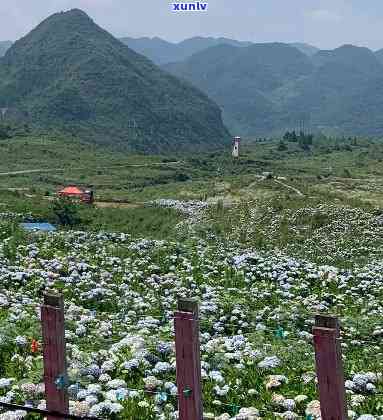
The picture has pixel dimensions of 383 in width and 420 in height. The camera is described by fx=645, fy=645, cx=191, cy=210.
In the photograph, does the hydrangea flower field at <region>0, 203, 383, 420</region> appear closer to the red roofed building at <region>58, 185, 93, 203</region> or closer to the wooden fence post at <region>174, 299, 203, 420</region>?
the wooden fence post at <region>174, 299, 203, 420</region>

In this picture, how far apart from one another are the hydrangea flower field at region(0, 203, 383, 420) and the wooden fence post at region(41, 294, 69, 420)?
1.57m

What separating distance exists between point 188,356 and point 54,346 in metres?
1.20

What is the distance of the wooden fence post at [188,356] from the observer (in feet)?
16.8

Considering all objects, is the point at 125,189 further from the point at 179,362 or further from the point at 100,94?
the point at 100,94

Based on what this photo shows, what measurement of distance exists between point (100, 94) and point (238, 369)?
640 ft

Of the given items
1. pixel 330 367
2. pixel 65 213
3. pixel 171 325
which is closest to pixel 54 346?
pixel 330 367

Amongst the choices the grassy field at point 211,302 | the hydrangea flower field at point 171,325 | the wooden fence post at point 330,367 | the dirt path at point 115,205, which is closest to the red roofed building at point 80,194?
the dirt path at point 115,205

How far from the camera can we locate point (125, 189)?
6919 cm

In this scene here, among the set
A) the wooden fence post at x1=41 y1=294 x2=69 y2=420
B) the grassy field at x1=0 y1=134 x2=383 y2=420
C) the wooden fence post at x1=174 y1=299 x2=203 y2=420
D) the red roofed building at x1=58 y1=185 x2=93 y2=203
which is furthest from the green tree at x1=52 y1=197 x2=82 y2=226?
the wooden fence post at x1=174 y1=299 x2=203 y2=420

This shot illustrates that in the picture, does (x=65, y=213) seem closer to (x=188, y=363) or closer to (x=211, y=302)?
(x=211, y=302)

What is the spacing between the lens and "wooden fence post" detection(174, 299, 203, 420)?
5.13 m

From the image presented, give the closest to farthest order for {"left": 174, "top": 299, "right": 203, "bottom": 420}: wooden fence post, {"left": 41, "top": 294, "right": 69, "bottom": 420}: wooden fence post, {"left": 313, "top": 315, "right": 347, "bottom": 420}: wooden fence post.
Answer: {"left": 313, "top": 315, "right": 347, "bottom": 420}: wooden fence post → {"left": 174, "top": 299, "right": 203, "bottom": 420}: wooden fence post → {"left": 41, "top": 294, "right": 69, "bottom": 420}: wooden fence post

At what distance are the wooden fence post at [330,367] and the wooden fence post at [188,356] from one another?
38.2 inches

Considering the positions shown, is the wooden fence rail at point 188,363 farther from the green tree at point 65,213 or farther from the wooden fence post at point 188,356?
the green tree at point 65,213
